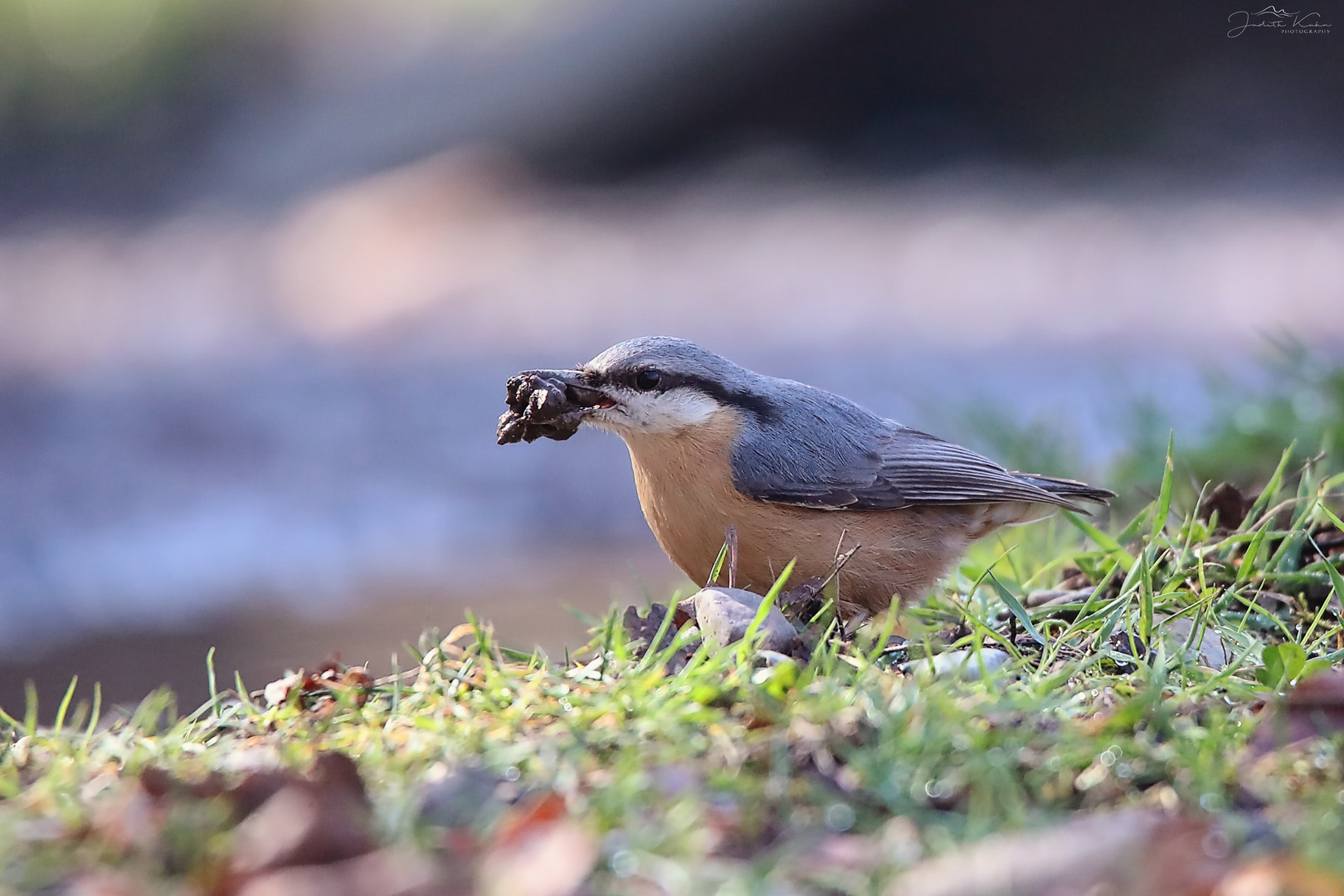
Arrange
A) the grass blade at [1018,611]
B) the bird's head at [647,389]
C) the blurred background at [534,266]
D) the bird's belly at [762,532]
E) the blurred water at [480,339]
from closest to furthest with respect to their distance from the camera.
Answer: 1. the grass blade at [1018,611]
2. the bird's belly at [762,532]
3. the bird's head at [647,389]
4. the blurred background at [534,266]
5. the blurred water at [480,339]

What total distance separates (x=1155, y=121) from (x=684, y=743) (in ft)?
48.3

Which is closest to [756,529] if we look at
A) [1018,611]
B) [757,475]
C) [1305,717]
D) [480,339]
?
[757,475]

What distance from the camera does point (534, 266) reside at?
43.7ft

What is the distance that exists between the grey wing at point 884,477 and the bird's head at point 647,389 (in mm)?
203

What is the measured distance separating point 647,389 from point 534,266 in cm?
912

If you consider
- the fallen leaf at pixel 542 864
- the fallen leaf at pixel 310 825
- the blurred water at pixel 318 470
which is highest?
the fallen leaf at pixel 310 825

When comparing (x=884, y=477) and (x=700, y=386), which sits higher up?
(x=700, y=386)

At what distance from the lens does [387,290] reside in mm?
13227

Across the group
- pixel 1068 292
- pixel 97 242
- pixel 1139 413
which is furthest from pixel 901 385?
pixel 97 242

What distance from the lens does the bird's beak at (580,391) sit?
14.3 ft

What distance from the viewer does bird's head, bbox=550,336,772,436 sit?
14.4ft

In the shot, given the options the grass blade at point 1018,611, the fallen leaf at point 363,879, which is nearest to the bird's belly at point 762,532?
the grass blade at point 1018,611

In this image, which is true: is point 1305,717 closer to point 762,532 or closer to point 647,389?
point 762,532

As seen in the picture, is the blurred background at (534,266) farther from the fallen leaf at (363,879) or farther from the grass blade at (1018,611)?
the fallen leaf at (363,879)
